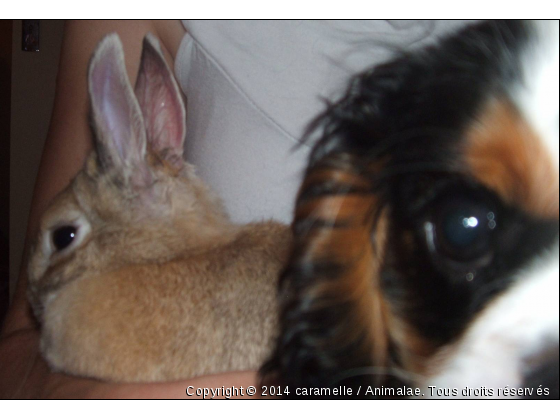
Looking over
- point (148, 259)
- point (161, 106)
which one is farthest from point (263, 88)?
point (148, 259)

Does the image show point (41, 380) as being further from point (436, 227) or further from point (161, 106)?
point (436, 227)

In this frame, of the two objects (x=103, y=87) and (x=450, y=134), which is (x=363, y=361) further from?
(x=103, y=87)

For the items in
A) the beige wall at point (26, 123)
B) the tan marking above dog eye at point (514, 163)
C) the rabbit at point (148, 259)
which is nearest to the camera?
the tan marking above dog eye at point (514, 163)

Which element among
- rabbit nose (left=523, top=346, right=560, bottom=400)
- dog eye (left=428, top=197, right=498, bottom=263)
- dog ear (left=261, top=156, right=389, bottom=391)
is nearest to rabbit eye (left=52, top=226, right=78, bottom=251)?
dog ear (left=261, top=156, right=389, bottom=391)

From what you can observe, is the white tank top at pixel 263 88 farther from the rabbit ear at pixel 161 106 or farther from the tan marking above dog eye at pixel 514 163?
the tan marking above dog eye at pixel 514 163

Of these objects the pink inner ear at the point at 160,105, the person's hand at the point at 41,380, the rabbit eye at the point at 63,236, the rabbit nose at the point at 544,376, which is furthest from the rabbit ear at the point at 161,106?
the rabbit nose at the point at 544,376

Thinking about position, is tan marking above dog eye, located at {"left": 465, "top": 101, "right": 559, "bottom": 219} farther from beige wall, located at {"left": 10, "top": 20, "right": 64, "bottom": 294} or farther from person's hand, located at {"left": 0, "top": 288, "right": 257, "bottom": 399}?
beige wall, located at {"left": 10, "top": 20, "right": 64, "bottom": 294}
